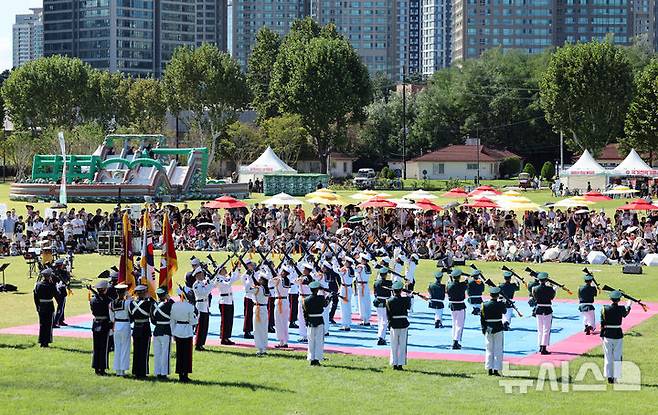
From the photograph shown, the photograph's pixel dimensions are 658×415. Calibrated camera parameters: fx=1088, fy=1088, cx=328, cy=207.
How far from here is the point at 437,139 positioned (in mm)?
108000

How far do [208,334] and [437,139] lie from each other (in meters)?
85.4

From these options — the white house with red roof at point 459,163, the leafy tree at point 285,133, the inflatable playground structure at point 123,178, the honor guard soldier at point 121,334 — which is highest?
the leafy tree at point 285,133

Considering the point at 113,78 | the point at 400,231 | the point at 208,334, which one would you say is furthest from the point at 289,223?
the point at 113,78

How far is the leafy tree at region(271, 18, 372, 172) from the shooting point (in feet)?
302

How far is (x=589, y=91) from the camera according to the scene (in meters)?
82.8

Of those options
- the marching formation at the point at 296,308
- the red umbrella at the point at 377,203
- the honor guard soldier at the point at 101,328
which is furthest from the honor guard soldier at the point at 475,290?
the red umbrella at the point at 377,203

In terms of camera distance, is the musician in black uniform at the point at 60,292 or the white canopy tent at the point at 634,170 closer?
the musician in black uniform at the point at 60,292

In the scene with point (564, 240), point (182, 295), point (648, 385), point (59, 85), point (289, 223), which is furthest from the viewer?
point (59, 85)

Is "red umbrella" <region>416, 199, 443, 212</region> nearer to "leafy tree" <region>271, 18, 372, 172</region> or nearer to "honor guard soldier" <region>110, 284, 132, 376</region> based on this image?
"honor guard soldier" <region>110, 284, 132, 376</region>

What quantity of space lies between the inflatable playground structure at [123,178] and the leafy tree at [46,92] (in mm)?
40633

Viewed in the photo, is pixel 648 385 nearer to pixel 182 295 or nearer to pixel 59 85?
pixel 182 295

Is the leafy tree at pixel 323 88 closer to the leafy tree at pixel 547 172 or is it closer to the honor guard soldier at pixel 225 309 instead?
the leafy tree at pixel 547 172

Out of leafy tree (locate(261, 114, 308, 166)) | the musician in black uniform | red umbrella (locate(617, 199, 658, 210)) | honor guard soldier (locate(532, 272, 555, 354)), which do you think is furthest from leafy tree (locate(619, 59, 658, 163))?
the musician in black uniform

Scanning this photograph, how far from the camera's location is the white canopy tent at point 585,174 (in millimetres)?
63594
